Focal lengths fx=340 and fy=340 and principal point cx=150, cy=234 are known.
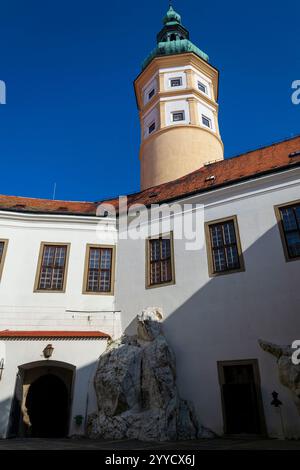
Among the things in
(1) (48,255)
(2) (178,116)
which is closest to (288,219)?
(1) (48,255)

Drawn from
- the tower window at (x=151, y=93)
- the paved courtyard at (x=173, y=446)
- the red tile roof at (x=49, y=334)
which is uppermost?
the tower window at (x=151, y=93)

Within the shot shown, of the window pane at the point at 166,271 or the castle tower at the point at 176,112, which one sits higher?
the castle tower at the point at 176,112

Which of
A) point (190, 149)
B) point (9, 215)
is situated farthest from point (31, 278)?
point (190, 149)

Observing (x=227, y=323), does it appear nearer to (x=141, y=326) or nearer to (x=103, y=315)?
(x=141, y=326)

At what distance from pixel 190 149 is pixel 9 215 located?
550 inches

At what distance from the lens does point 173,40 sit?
32125 millimetres

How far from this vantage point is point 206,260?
12789 millimetres

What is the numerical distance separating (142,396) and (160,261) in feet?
16.8

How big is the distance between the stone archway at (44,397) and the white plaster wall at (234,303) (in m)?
3.00

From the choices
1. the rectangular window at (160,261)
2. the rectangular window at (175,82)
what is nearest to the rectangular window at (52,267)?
the rectangular window at (160,261)

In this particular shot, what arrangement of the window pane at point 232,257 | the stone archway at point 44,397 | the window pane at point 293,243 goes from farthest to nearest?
the window pane at point 232,257 → the stone archway at point 44,397 → the window pane at point 293,243

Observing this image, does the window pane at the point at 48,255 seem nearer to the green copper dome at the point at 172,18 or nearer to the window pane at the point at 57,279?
the window pane at the point at 57,279

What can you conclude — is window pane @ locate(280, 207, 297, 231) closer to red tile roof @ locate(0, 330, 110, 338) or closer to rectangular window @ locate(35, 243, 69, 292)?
red tile roof @ locate(0, 330, 110, 338)

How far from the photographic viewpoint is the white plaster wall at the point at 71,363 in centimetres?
1088
